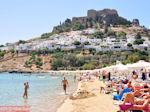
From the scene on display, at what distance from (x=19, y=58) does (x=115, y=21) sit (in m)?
68.4

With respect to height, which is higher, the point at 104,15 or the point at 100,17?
the point at 104,15

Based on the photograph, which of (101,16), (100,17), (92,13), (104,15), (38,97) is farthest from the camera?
(92,13)

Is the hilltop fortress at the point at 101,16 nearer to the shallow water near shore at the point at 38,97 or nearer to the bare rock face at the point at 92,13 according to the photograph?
the bare rock face at the point at 92,13

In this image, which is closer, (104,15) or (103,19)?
(103,19)

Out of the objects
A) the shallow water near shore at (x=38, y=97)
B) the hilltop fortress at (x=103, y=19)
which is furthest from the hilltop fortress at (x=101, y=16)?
the shallow water near shore at (x=38, y=97)

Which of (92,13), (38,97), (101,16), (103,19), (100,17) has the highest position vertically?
(92,13)

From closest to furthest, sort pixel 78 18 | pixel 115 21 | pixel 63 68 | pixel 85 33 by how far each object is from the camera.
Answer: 1. pixel 63 68
2. pixel 85 33
3. pixel 115 21
4. pixel 78 18

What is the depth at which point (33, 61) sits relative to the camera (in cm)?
8000

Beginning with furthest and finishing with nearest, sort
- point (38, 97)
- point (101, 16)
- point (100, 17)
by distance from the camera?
point (101, 16) → point (100, 17) → point (38, 97)

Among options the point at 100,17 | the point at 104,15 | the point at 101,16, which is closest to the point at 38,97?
the point at 100,17

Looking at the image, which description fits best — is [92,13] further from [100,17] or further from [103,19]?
[103,19]

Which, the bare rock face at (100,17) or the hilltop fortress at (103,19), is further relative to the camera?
the bare rock face at (100,17)

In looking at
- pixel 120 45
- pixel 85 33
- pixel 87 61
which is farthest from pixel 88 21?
pixel 87 61

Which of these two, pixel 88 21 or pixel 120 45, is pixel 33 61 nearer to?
pixel 120 45
